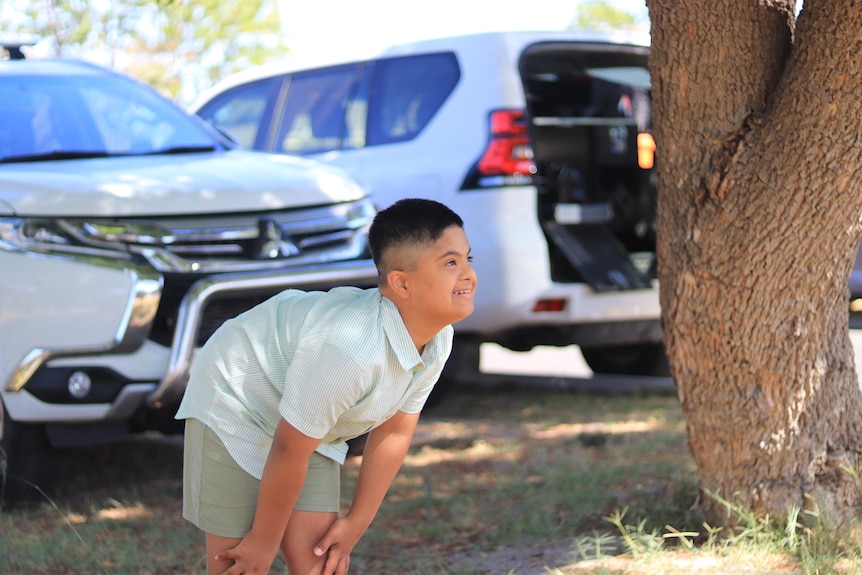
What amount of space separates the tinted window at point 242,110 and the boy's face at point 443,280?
4.89 m

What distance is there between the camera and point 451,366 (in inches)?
224

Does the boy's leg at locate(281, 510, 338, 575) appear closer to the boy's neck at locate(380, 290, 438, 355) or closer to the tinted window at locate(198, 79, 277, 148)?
the boy's neck at locate(380, 290, 438, 355)

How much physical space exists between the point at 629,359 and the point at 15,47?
13.0 ft

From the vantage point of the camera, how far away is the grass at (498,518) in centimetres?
348

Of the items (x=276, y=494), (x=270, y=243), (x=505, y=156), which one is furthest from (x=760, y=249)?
(x=505, y=156)

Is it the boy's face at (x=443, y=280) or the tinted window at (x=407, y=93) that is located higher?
the boy's face at (x=443, y=280)

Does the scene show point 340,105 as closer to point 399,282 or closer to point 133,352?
point 133,352

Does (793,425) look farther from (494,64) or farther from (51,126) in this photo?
(51,126)

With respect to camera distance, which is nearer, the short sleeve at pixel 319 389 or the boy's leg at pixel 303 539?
the short sleeve at pixel 319 389

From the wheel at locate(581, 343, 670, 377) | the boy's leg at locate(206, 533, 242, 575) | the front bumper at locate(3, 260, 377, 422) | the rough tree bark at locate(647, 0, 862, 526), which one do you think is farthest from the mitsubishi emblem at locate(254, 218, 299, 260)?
the wheel at locate(581, 343, 670, 377)

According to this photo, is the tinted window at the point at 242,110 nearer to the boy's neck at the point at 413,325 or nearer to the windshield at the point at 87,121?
the windshield at the point at 87,121

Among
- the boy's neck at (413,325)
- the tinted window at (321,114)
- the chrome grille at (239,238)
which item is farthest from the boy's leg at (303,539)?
the tinted window at (321,114)

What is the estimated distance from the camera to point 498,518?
4180 mm

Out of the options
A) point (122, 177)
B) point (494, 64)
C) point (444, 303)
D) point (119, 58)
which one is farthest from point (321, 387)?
point (119, 58)
